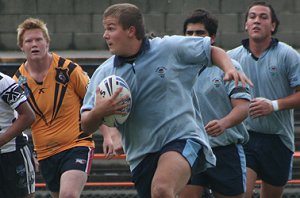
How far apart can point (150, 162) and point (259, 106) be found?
1.69 m

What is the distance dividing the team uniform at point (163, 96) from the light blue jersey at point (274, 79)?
1.96 metres

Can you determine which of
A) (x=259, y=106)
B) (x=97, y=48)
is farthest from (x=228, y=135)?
(x=97, y=48)

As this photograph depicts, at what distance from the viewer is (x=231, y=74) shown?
24.4ft

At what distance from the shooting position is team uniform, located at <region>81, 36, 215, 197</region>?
7.94 meters

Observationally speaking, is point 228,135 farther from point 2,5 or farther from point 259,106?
point 2,5

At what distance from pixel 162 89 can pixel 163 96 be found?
5cm

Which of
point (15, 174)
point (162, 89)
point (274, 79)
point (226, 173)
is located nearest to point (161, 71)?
point (162, 89)

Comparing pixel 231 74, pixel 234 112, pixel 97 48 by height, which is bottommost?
pixel 97 48

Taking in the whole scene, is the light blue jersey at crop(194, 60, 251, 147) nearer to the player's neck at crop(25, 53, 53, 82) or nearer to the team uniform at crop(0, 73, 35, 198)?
the player's neck at crop(25, 53, 53, 82)

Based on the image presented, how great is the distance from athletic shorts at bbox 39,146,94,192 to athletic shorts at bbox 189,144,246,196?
1.15 m

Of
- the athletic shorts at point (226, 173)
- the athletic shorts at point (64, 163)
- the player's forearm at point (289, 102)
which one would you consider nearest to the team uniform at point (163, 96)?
the athletic shorts at point (226, 173)

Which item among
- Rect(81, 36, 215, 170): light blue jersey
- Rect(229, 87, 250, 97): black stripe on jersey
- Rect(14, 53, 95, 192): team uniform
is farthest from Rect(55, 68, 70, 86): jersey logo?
Rect(81, 36, 215, 170): light blue jersey

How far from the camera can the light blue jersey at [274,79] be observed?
9.85m

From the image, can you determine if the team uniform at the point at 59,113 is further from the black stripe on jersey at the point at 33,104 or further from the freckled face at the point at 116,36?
the freckled face at the point at 116,36
